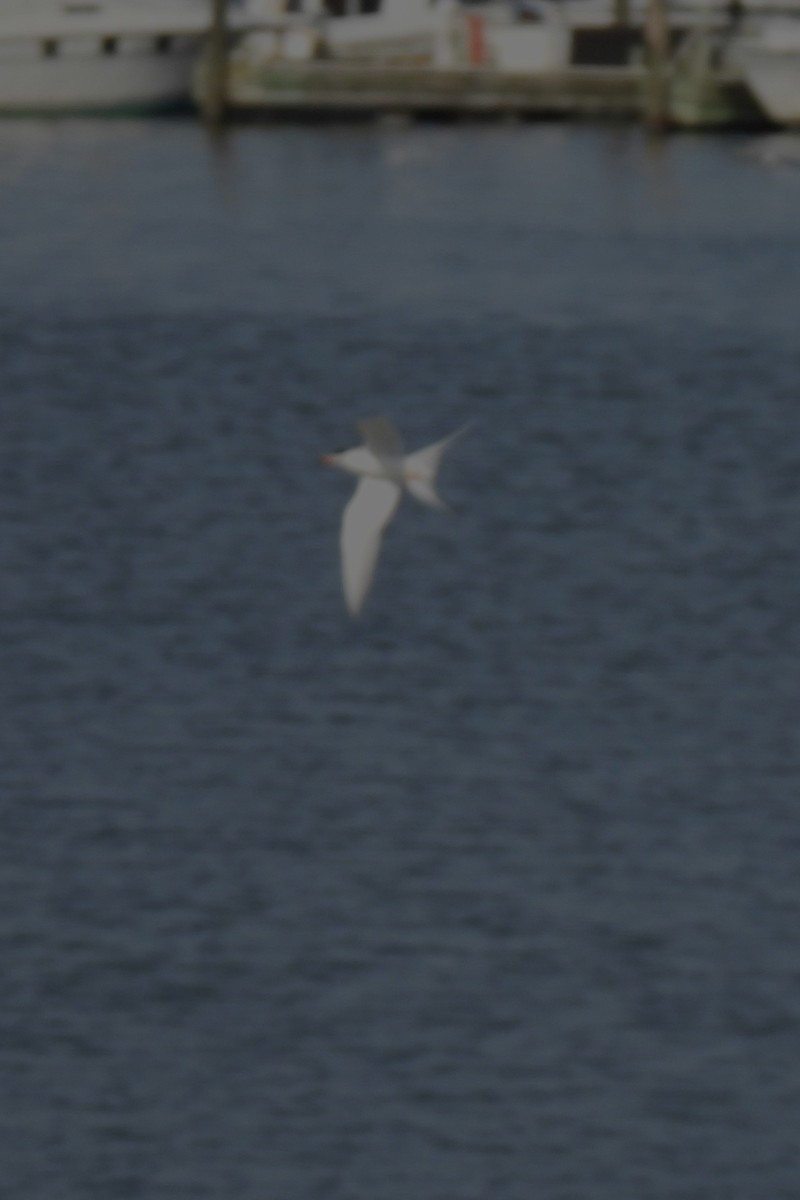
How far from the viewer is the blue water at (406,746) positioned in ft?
64.3

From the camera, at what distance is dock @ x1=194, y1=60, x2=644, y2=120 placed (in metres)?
60.6

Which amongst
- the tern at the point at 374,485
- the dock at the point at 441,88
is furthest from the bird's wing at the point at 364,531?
the dock at the point at 441,88

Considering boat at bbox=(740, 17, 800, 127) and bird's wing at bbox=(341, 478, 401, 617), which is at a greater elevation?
bird's wing at bbox=(341, 478, 401, 617)

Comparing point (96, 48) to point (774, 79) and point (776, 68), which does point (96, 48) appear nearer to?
point (774, 79)

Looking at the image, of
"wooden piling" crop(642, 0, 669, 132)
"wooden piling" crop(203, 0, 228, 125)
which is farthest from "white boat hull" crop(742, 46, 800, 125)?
"wooden piling" crop(203, 0, 228, 125)

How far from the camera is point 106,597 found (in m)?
30.6

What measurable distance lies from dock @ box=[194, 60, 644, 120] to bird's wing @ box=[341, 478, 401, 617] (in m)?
46.3

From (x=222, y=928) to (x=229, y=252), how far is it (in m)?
32.2

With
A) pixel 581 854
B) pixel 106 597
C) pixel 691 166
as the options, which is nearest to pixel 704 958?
pixel 581 854

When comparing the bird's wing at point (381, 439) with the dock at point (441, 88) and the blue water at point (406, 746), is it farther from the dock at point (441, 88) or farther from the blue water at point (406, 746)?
the dock at point (441, 88)

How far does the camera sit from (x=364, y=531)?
14.7 m

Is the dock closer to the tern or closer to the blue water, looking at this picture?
the blue water

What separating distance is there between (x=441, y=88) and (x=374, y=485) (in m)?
46.7

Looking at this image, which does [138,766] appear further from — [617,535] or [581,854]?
[617,535]
